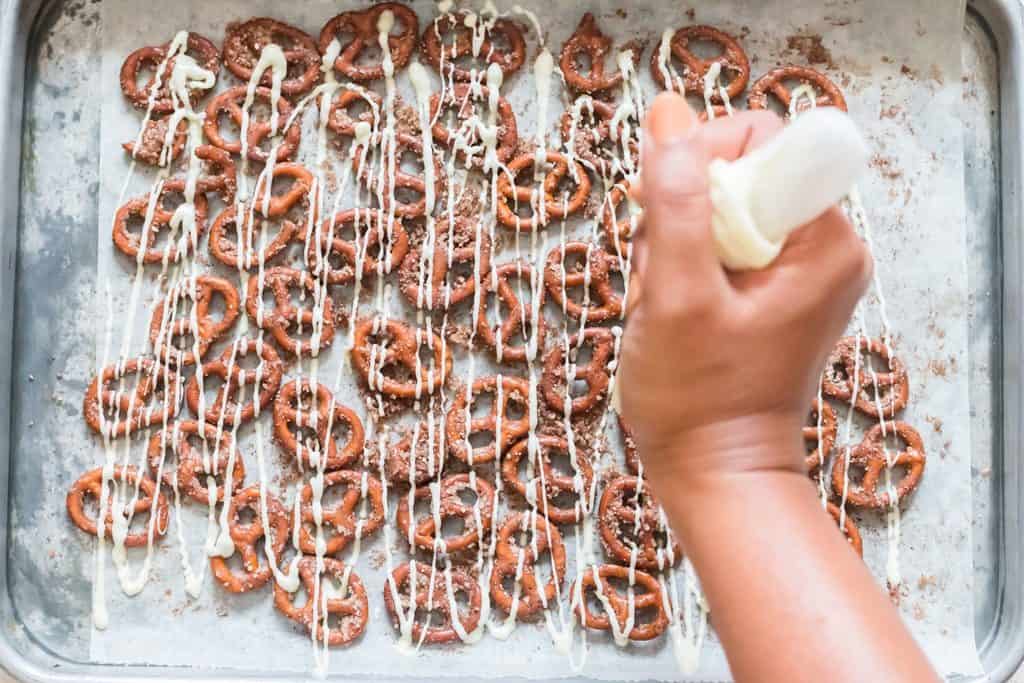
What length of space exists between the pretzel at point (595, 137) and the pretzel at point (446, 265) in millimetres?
199

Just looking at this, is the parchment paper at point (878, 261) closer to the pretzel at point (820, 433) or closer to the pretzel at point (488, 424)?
the pretzel at point (820, 433)

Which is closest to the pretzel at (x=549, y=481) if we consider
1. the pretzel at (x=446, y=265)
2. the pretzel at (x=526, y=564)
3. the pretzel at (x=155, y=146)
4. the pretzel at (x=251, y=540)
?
the pretzel at (x=526, y=564)

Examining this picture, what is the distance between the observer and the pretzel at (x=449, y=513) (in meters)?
1.42

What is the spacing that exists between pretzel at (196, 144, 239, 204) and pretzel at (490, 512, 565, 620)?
2.23ft

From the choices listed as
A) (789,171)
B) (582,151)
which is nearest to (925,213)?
(582,151)

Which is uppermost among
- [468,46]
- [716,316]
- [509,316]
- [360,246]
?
[468,46]

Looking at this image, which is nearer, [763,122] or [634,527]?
[763,122]

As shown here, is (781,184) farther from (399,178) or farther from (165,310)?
(165,310)

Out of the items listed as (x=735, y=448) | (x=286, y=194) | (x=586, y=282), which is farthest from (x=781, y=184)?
(x=286, y=194)

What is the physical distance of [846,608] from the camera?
0.70 m

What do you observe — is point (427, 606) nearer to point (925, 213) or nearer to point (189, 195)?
point (189, 195)

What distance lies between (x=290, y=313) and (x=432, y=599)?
491mm

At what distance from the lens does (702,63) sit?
1455 millimetres

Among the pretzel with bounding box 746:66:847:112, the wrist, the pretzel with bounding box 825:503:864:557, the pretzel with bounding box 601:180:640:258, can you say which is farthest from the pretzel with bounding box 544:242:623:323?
the wrist
